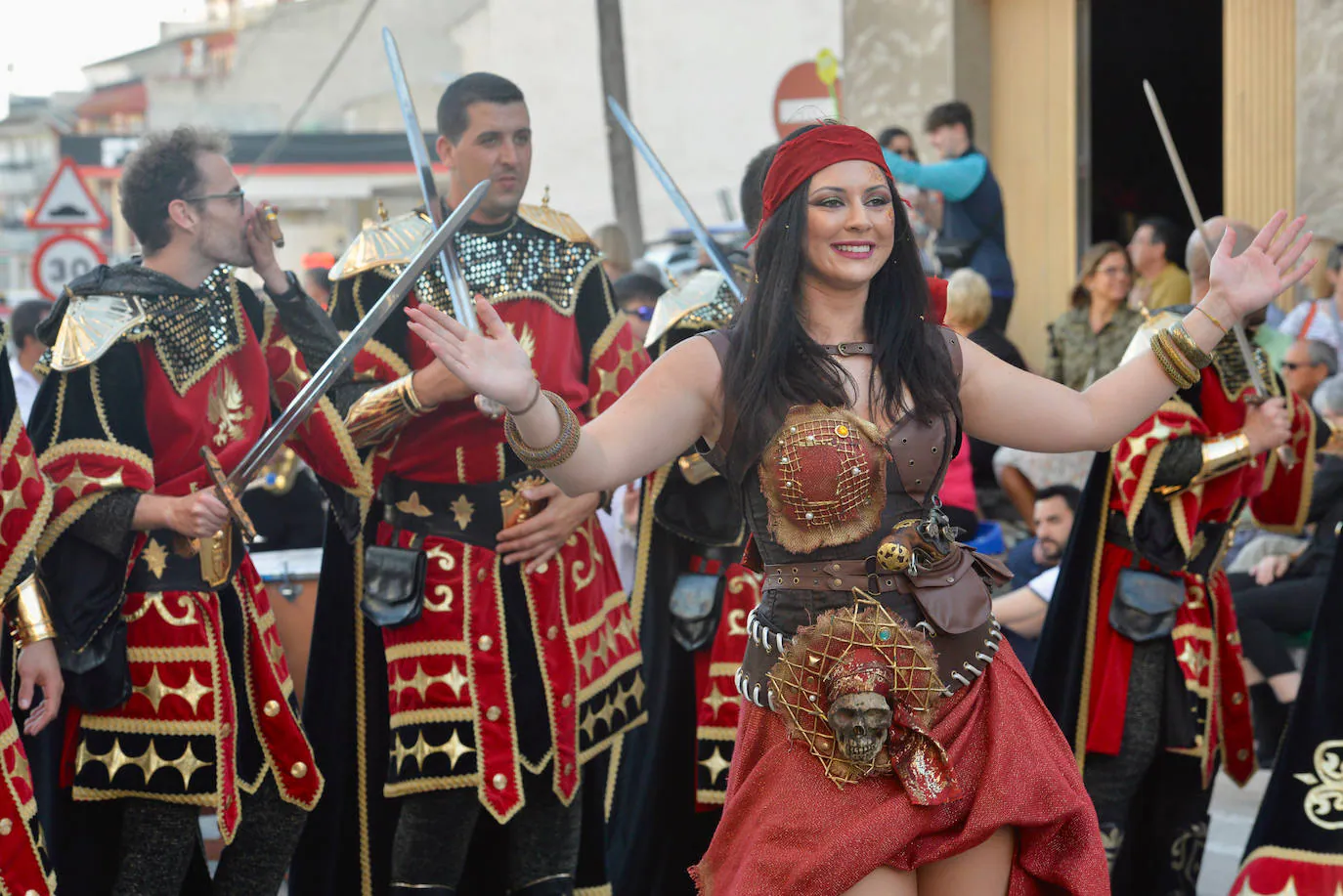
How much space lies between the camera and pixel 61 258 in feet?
40.7

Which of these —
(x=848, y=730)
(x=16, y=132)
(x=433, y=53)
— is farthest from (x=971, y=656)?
(x=16, y=132)

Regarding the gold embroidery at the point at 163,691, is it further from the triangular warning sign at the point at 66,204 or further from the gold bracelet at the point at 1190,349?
the triangular warning sign at the point at 66,204

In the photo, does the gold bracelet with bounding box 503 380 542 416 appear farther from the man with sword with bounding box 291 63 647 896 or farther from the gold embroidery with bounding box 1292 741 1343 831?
the gold embroidery with bounding box 1292 741 1343 831

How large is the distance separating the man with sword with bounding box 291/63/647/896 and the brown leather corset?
49.8 inches

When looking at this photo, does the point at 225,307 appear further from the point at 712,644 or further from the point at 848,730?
the point at 848,730

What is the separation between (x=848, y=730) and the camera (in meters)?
2.88

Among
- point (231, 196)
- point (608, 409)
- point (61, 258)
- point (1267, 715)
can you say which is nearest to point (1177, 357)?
point (608, 409)

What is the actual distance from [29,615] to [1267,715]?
176 inches

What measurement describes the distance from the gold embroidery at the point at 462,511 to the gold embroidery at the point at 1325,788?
2071 millimetres

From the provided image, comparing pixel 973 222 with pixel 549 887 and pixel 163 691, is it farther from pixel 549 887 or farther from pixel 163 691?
pixel 163 691

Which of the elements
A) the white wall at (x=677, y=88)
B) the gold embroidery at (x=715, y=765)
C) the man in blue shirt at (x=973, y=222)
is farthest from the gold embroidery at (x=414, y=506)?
the white wall at (x=677, y=88)

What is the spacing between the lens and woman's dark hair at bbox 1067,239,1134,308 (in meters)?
7.56

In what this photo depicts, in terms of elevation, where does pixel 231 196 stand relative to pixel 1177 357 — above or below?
above

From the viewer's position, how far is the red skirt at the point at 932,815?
2.86m
